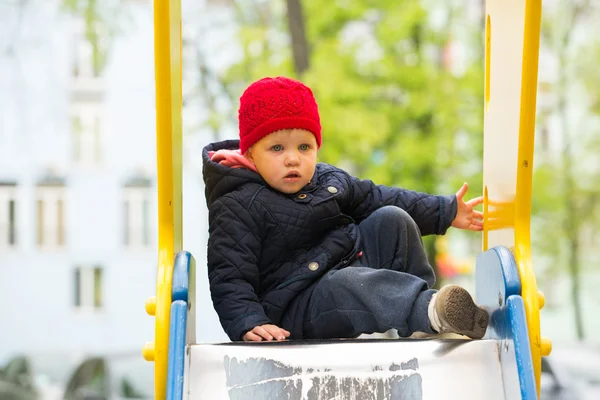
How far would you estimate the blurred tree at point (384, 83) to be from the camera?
21.3ft

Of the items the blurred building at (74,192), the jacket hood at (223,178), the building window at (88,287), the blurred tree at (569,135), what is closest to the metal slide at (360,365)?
the jacket hood at (223,178)

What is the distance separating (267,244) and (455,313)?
40 cm

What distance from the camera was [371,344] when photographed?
1397 mm

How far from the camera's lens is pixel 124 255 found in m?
8.34

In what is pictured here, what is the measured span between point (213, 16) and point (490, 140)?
6074mm

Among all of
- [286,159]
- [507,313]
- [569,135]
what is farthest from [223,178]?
[569,135]

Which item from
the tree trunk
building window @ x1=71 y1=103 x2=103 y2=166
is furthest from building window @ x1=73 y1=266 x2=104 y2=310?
the tree trunk

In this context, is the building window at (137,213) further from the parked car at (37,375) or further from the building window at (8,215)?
the parked car at (37,375)

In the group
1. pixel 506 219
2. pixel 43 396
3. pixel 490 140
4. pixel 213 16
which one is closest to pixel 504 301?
pixel 506 219

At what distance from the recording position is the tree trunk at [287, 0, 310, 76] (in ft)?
21.6

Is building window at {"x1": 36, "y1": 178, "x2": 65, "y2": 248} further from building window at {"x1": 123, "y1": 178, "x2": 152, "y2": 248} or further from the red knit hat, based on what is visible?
the red knit hat

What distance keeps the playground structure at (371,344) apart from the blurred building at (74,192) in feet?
21.4

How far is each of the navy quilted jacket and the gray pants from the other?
0.10 ft

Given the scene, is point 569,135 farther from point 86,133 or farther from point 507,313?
point 507,313
